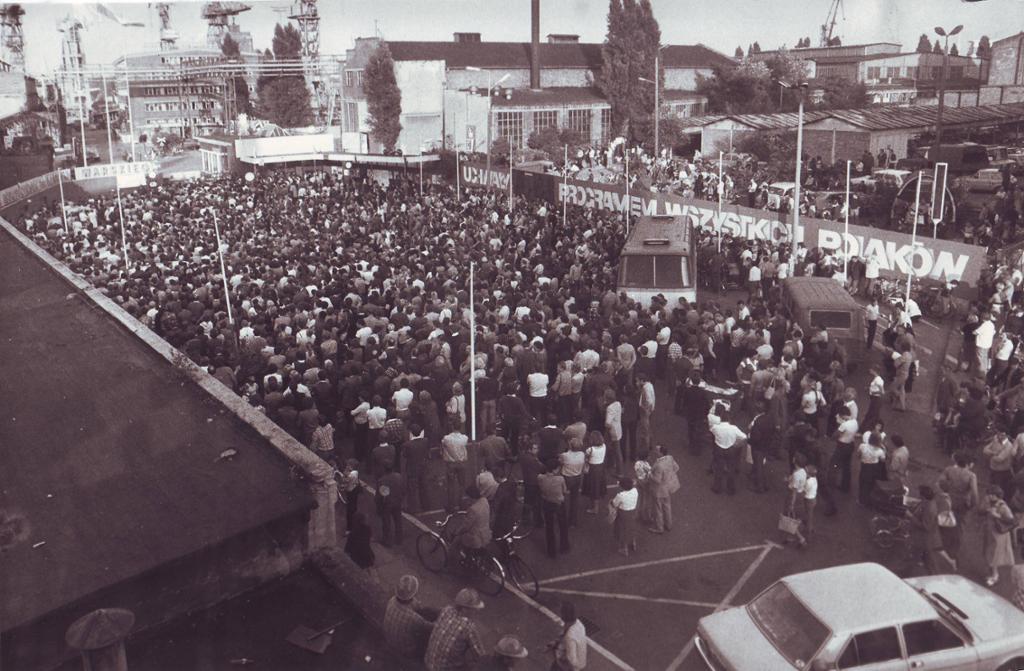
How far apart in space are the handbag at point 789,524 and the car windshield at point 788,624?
2.56 m

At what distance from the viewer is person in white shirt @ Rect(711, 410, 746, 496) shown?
37.1ft

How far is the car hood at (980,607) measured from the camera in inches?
294

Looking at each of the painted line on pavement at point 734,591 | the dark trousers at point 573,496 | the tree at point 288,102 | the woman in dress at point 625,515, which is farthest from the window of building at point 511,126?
the painted line on pavement at point 734,591

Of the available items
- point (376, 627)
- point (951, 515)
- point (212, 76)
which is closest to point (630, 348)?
point (951, 515)

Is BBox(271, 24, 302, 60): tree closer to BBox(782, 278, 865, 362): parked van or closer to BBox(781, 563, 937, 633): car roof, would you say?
BBox(782, 278, 865, 362): parked van

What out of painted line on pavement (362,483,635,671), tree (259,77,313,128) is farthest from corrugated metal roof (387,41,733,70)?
painted line on pavement (362,483,635,671)

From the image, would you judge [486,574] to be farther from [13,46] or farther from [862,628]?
[13,46]

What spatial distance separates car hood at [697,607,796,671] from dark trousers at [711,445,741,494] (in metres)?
3.77

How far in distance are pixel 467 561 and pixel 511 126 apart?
157ft

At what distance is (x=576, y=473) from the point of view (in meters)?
10.7

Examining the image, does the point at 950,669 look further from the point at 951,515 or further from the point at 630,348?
the point at 630,348

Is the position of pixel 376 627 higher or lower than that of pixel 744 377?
lower

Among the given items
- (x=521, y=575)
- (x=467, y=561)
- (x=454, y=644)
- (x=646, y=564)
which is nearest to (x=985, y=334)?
(x=646, y=564)

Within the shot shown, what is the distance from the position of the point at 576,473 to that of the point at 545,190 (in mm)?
23093
